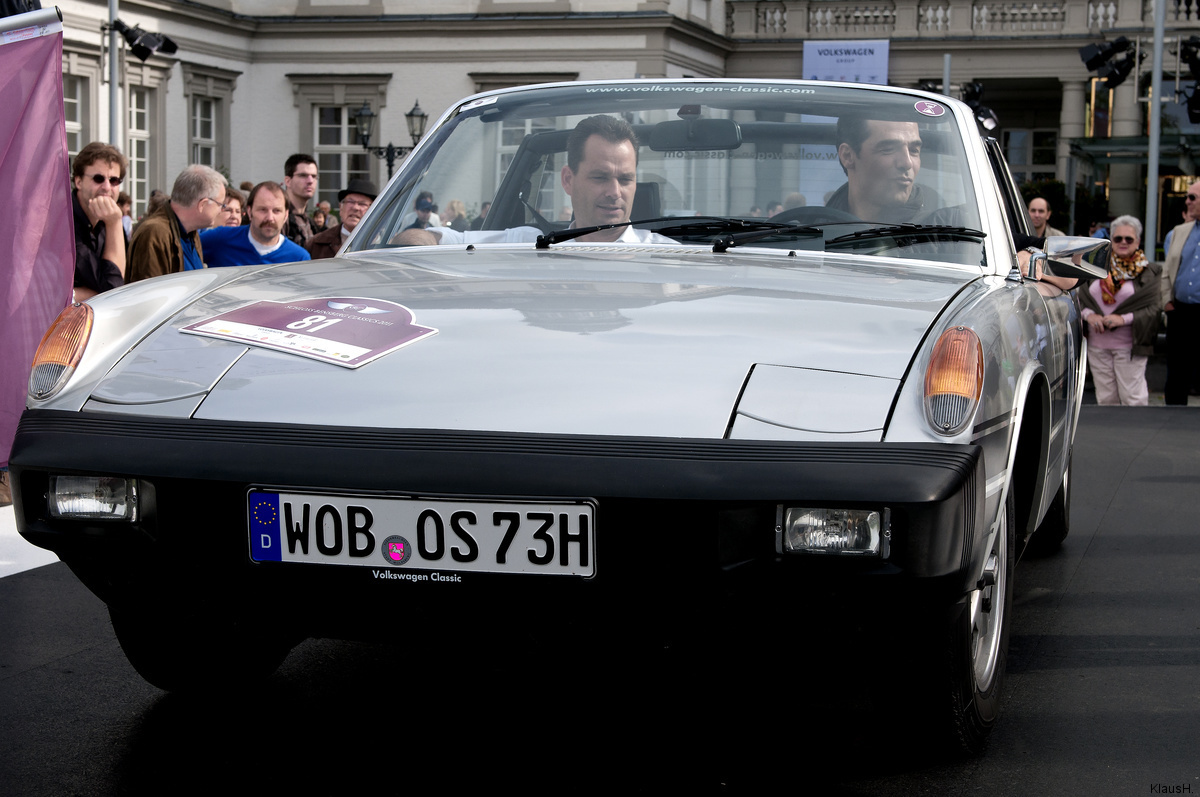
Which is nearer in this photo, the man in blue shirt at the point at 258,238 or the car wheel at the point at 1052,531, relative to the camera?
the car wheel at the point at 1052,531

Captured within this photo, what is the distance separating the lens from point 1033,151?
135ft

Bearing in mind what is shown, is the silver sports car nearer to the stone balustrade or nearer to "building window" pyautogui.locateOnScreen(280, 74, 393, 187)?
"building window" pyautogui.locateOnScreen(280, 74, 393, 187)

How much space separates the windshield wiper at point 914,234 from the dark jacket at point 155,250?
4.22 m

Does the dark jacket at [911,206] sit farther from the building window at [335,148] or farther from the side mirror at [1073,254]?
the building window at [335,148]

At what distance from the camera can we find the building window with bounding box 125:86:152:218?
31.0m

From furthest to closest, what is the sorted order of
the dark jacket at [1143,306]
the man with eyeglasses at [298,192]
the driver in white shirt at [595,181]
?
the dark jacket at [1143,306], the man with eyeglasses at [298,192], the driver in white shirt at [595,181]

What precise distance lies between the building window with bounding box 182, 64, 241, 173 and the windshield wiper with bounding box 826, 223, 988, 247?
31.4 meters

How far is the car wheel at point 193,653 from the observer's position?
3.11m

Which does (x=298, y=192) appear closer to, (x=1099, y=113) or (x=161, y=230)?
(x=161, y=230)

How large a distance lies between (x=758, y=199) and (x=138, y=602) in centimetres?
187

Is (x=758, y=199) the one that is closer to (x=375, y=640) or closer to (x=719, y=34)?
(x=375, y=640)

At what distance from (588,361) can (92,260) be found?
16.0ft

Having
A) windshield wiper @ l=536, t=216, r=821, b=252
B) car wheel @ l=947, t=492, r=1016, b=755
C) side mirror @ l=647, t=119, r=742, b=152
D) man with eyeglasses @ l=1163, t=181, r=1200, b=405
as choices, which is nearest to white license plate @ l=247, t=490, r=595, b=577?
car wheel @ l=947, t=492, r=1016, b=755

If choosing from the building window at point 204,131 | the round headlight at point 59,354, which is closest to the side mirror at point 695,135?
the round headlight at point 59,354
